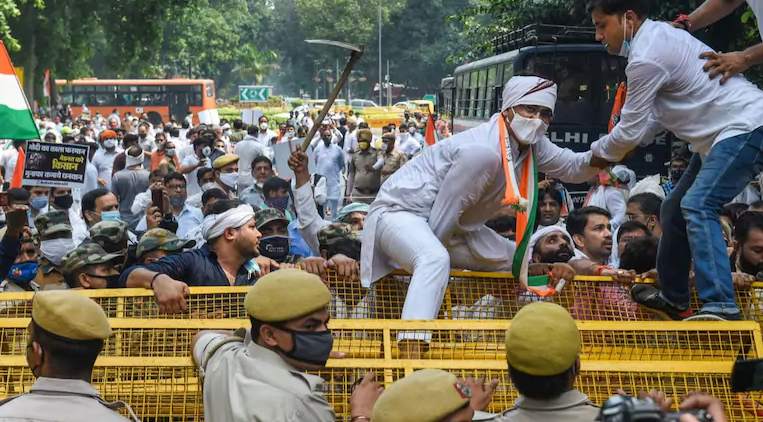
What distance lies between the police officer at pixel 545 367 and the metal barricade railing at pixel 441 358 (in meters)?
1.50

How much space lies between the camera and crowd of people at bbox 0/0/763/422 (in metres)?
4.03

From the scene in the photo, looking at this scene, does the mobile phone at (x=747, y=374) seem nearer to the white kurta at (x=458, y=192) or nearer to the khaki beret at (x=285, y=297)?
the khaki beret at (x=285, y=297)

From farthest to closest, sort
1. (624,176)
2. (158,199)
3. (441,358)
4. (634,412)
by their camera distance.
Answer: (624,176), (158,199), (441,358), (634,412)

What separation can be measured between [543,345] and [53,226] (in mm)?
6035

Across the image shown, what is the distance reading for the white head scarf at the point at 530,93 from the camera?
639 cm

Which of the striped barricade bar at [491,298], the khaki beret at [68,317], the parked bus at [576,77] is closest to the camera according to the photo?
the khaki beret at [68,317]

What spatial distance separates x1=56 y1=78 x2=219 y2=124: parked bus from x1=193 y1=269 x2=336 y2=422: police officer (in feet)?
186

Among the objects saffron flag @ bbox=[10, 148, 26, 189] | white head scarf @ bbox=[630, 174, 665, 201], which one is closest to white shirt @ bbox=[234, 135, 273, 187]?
saffron flag @ bbox=[10, 148, 26, 189]

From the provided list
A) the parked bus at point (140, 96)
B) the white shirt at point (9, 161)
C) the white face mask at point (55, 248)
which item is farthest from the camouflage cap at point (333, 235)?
the parked bus at point (140, 96)

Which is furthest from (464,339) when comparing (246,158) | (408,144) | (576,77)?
(408,144)

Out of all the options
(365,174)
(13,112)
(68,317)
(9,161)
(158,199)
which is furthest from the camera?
(365,174)

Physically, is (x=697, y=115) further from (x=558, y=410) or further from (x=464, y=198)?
(x=558, y=410)

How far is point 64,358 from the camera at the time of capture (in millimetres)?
4207

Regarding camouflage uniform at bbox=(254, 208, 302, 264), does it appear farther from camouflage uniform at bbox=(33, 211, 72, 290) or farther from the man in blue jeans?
the man in blue jeans
